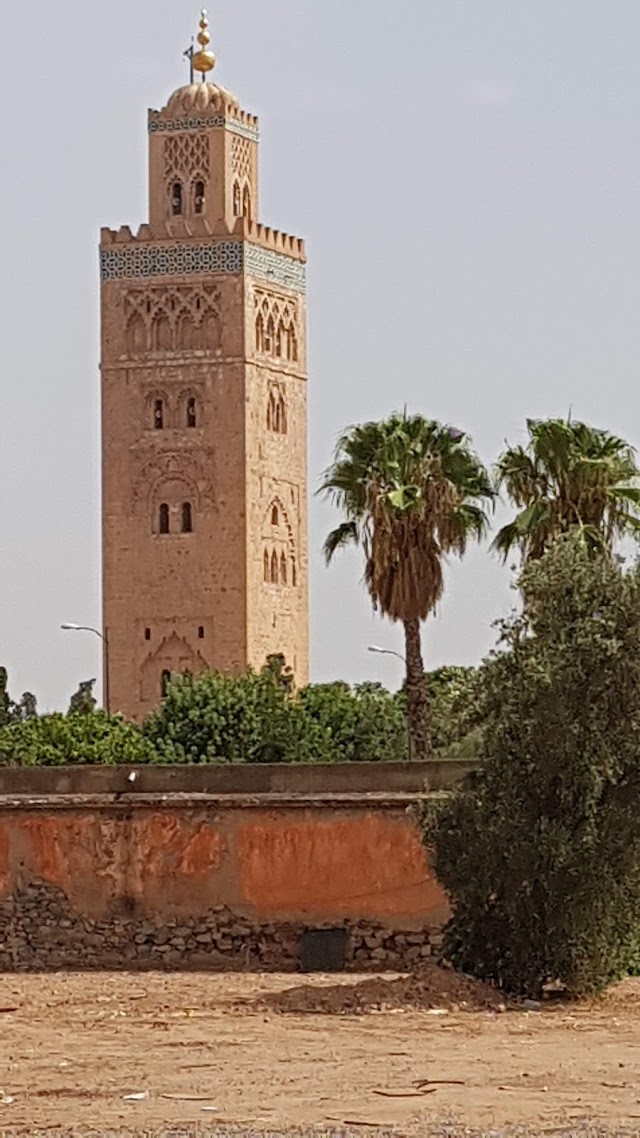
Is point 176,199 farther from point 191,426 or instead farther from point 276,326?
point 191,426

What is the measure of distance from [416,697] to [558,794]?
689 inches

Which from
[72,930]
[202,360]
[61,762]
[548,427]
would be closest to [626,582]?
[72,930]

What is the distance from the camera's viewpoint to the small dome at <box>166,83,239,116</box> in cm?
7831

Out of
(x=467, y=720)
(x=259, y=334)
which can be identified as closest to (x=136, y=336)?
(x=259, y=334)

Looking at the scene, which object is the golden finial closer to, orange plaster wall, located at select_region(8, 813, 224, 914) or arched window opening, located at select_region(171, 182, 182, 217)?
arched window opening, located at select_region(171, 182, 182, 217)

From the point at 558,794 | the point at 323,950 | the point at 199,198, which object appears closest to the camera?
the point at 558,794

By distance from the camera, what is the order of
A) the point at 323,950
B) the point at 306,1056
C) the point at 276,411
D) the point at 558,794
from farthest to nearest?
the point at 276,411, the point at 323,950, the point at 558,794, the point at 306,1056

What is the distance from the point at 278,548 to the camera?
7875 centimetres

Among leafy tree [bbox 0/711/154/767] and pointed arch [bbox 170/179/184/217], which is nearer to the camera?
leafy tree [bbox 0/711/154/767]

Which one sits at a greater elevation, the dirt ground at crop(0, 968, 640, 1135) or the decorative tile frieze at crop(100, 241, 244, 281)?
the decorative tile frieze at crop(100, 241, 244, 281)

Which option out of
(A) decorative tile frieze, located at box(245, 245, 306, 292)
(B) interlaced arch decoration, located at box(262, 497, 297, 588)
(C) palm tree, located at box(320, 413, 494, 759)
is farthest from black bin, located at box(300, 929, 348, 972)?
(A) decorative tile frieze, located at box(245, 245, 306, 292)

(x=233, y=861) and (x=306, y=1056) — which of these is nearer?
(x=306, y=1056)

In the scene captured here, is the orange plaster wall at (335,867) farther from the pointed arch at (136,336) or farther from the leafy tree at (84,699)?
the pointed arch at (136,336)

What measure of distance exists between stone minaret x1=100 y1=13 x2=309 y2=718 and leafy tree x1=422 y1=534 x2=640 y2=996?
49.5 m
